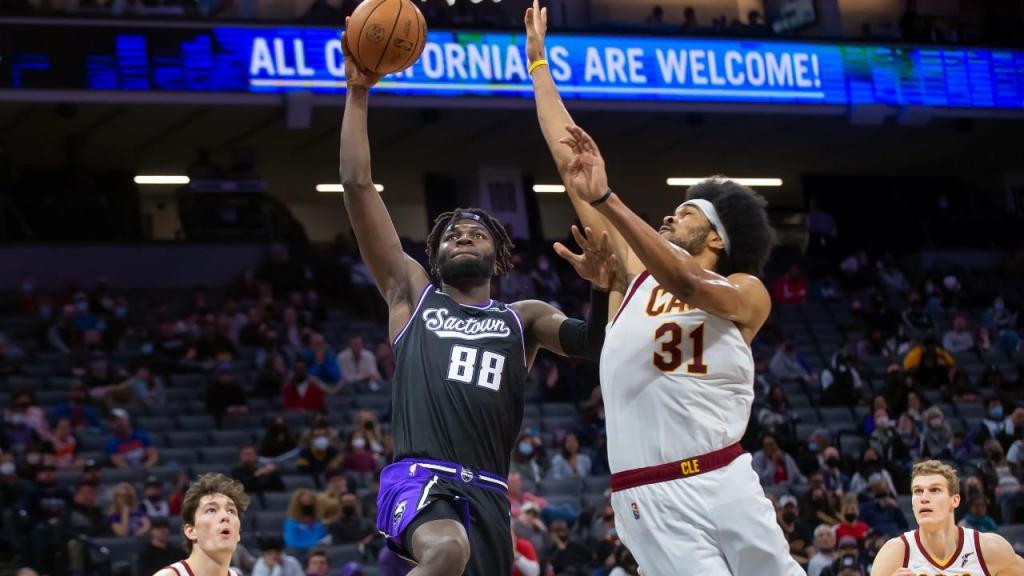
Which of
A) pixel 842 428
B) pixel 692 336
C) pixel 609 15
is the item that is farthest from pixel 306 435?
pixel 609 15

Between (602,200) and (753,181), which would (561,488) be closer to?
(602,200)

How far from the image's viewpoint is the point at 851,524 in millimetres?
14523

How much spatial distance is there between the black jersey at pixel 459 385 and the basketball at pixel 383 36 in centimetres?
108

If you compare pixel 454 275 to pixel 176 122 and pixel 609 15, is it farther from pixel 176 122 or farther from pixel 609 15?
pixel 609 15

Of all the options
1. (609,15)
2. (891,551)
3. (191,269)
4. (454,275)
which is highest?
(609,15)

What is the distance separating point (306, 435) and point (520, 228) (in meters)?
10.6

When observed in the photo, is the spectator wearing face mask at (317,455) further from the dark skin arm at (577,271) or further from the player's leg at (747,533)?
the player's leg at (747,533)

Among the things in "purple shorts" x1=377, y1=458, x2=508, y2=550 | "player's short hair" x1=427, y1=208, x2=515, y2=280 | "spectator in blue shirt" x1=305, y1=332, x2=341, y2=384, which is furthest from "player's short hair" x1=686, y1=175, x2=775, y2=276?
"spectator in blue shirt" x1=305, y1=332, x2=341, y2=384

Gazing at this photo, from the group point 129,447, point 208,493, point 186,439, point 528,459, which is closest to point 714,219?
point 208,493

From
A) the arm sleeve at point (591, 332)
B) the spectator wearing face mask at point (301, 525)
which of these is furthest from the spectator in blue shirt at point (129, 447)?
the arm sleeve at point (591, 332)

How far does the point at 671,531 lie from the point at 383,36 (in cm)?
255

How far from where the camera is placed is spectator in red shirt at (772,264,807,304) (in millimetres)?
23094

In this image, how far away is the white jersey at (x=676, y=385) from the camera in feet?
17.6

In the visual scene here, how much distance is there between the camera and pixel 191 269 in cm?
2220
